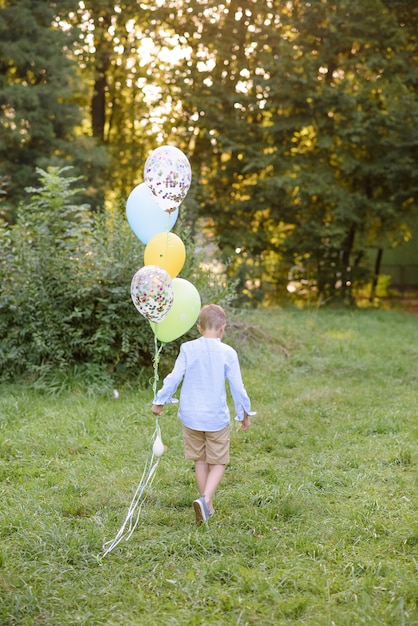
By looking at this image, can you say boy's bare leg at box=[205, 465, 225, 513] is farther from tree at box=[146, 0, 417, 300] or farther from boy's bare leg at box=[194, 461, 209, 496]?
tree at box=[146, 0, 417, 300]

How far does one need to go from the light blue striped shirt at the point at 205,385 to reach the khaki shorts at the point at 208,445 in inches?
2.3

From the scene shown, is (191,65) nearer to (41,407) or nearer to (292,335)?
(292,335)

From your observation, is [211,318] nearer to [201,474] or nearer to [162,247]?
[162,247]

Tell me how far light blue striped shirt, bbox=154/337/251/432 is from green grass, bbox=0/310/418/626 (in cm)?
64

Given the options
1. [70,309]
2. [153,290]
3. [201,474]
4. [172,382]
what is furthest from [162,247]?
[70,309]

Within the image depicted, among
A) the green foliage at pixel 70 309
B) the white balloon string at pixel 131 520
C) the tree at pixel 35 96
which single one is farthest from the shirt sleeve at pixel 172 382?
the tree at pixel 35 96

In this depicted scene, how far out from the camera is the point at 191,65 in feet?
63.9

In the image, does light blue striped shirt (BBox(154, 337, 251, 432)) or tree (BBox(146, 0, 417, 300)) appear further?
tree (BBox(146, 0, 417, 300))

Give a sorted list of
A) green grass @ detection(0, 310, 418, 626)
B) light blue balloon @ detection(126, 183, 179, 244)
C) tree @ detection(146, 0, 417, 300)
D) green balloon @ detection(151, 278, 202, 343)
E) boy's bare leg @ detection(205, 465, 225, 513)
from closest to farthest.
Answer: green grass @ detection(0, 310, 418, 626) < boy's bare leg @ detection(205, 465, 225, 513) < green balloon @ detection(151, 278, 202, 343) < light blue balloon @ detection(126, 183, 179, 244) < tree @ detection(146, 0, 417, 300)

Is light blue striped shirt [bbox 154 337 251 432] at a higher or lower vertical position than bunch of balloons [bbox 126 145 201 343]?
lower

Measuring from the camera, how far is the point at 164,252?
4.98 metres

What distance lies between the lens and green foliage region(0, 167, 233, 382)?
7973 mm

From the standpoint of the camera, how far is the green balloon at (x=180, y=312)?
4.95 meters

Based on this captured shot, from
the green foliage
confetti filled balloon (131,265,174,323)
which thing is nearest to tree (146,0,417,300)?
the green foliage
